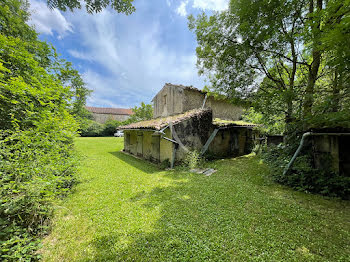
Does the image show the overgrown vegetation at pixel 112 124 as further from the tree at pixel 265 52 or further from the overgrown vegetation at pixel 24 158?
the overgrown vegetation at pixel 24 158

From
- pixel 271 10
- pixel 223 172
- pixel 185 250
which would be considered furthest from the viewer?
pixel 223 172

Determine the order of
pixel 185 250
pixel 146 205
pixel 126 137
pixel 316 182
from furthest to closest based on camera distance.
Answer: pixel 126 137 → pixel 316 182 → pixel 146 205 → pixel 185 250

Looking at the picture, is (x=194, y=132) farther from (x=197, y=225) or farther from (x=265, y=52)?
(x=197, y=225)

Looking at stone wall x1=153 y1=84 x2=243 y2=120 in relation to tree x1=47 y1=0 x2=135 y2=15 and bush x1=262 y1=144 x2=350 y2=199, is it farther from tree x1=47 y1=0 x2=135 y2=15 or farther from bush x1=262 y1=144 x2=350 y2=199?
tree x1=47 y1=0 x2=135 y2=15

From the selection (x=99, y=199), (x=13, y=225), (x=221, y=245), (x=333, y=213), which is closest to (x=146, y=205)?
(x=99, y=199)

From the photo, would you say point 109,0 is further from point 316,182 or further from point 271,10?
point 316,182

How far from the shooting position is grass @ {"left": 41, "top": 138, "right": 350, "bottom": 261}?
2146 millimetres

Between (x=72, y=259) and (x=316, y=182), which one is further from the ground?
(x=316, y=182)

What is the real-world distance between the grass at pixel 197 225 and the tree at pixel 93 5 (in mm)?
4049

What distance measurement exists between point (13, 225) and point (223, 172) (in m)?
6.48

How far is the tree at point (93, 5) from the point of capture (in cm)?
260

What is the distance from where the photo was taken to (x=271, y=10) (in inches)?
188

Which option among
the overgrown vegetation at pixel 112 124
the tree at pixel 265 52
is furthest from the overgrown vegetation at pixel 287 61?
the overgrown vegetation at pixel 112 124

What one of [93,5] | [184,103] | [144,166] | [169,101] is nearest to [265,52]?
[184,103]
